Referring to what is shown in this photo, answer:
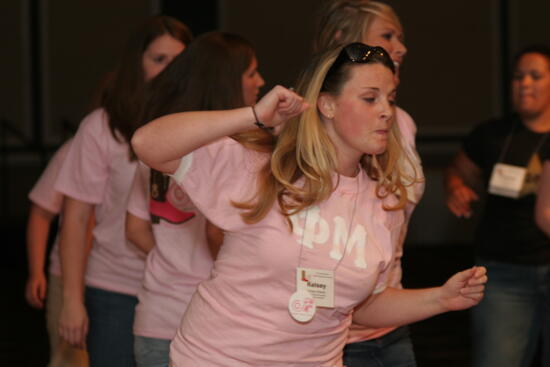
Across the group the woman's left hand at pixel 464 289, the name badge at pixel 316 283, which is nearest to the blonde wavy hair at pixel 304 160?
the name badge at pixel 316 283

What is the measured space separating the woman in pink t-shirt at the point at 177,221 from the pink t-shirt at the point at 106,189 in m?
0.35

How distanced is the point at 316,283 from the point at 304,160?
295 mm

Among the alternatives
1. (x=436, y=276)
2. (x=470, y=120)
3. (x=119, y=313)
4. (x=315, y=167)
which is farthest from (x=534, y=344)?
(x=470, y=120)

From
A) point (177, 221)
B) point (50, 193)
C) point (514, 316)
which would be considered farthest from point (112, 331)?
point (514, 316)

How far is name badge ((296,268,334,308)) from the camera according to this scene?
7.40ft

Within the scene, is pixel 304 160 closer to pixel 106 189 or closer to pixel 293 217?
pixel 293 217

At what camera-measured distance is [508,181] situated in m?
3.88

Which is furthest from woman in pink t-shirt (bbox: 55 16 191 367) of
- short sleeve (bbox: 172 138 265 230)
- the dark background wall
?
the dark background wall

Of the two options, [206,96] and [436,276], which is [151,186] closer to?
[206,96]

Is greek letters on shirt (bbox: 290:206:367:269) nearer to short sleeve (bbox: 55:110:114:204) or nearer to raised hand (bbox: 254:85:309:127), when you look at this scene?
raised hand (bbox: 254:85:309:127)

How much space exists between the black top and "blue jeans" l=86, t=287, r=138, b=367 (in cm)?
148

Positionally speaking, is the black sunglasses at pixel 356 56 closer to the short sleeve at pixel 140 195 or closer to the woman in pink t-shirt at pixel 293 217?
the woman in pink t-shirt at pixel 293 217

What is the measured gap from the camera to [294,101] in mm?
2139

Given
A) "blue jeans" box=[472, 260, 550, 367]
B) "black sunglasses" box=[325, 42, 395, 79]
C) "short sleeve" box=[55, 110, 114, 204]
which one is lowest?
"blue jeans" box=[472, 260, 550, 367]
